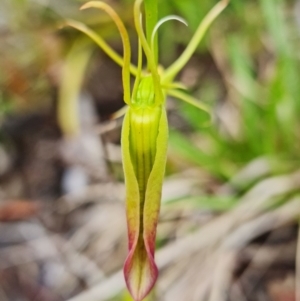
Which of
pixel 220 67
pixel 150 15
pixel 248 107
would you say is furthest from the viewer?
pixel 220 67

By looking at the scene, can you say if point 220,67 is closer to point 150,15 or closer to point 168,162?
point 168,162

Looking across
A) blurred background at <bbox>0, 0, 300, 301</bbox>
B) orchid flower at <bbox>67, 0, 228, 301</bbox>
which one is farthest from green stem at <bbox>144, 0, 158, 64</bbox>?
blurred background at <bbox>0, 0, 300, 301</bbox>

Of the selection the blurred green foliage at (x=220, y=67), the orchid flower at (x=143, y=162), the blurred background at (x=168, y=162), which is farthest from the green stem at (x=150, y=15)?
the blurred green foliage at (x=220, y=67)

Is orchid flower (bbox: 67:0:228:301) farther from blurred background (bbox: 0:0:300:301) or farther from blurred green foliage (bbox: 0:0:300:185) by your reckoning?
blurred green foliage (bbox: 0:0:300:185)

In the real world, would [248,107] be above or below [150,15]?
below

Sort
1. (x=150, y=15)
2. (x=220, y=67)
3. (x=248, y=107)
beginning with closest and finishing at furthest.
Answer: (x=150, y=15)
(x=248, y=107)
(x=220, y=67)

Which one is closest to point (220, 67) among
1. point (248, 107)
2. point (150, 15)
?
point (248, 107)

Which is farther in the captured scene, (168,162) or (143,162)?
(168,162)

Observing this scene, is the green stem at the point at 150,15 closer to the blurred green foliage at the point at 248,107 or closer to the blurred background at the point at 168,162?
the blurred background at the point at 168,162

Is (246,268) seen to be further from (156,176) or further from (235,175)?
(156,176)

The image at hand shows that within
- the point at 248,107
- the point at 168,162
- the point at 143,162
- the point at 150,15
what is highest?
the point at 150,15
